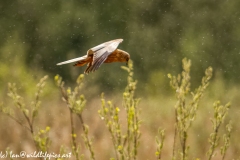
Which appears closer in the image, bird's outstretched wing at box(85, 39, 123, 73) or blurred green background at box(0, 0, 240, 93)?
bird's outstretched wing at box(85, 39, 123, 73)

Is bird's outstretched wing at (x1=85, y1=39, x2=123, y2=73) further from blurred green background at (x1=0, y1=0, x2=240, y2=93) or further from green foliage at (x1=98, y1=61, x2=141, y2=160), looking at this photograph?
blurred green background at (x1=0, y1=0, x2=240, y2=93)

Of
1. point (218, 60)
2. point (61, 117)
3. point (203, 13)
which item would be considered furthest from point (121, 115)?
point (203, 13)

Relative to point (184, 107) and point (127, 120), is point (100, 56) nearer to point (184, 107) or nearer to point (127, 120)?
point (127, 120)

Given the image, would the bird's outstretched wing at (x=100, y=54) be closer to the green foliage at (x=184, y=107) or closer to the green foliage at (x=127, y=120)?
the green foliage at (x=127, y=120)

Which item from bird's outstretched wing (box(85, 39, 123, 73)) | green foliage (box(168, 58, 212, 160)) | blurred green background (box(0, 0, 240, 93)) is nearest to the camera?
bird's outstretched wing (box(85, 39, 123, 73))

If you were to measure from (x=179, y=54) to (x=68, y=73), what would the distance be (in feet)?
8.18

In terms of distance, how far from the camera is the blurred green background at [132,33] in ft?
43.9

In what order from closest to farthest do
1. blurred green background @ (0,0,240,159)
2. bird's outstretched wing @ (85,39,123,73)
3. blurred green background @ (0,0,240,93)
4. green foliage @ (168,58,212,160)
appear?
bird's outstretched wing @ (85,39,123,73) < green foliage @ (168,58,212,160) < blurred green background @ (0,0,240,159) < blurred green background @ (0,0,240,93)

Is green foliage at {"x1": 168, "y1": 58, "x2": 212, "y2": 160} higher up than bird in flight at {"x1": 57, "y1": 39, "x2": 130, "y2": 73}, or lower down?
lower down

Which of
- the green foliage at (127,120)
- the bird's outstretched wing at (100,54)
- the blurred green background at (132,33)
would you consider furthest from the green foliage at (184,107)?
the blurred green background at (132,33)

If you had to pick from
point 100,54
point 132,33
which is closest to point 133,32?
point 132,33

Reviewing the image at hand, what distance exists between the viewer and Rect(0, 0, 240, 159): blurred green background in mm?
13375

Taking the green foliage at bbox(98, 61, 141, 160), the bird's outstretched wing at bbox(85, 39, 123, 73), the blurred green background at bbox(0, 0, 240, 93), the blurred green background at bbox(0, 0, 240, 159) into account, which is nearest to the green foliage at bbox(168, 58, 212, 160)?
the green foliage at bbox(98, 61, 141, 160)

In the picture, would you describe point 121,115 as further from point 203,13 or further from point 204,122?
point 203,13
